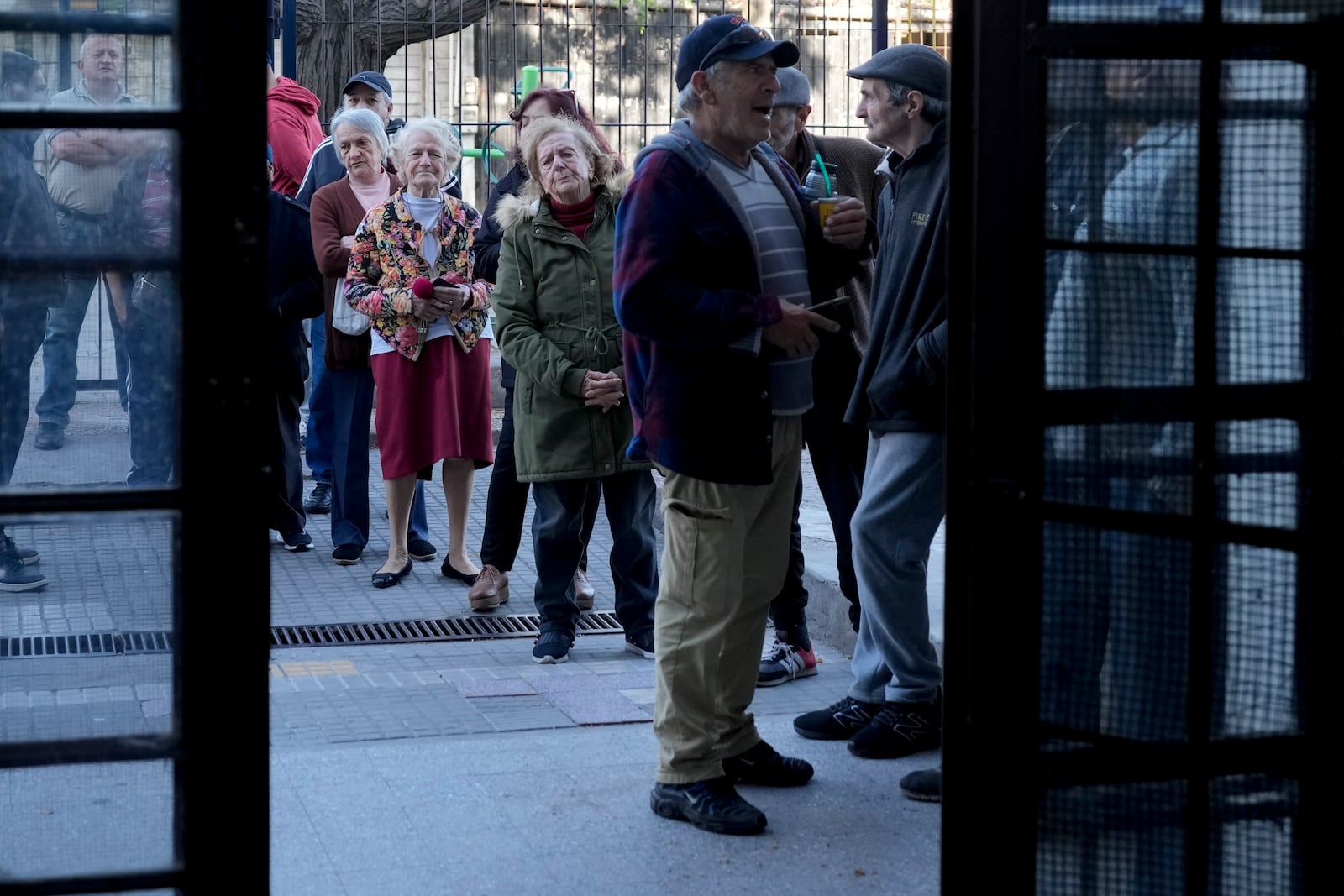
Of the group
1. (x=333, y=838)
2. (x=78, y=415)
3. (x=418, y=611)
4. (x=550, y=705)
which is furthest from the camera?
(x=418, y=611)

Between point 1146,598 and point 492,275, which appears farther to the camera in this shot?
point 492,275

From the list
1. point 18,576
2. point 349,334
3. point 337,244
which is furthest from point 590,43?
point 18,576

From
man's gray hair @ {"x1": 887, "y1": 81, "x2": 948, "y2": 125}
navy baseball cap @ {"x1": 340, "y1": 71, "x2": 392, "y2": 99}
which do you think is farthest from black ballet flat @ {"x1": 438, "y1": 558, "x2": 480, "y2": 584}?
man's gray hair @ {"x1": 887, "y1": 81, "x2": 948, "y2": 125}

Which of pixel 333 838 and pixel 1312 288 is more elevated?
pixel 1312 288

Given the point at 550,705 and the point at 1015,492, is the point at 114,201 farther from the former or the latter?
the point at 550,705

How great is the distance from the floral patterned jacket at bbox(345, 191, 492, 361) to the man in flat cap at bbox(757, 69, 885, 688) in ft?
5.49

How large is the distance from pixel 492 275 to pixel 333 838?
320 cm

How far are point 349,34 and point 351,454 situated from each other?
16.1 feet

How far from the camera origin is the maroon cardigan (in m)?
7.28

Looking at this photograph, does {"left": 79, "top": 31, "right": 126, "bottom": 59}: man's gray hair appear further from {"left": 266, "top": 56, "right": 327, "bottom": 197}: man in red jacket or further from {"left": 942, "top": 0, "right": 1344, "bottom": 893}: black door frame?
{"left": 266, "top": 56, "right": 327, "bottom": 197}: man in red jacket

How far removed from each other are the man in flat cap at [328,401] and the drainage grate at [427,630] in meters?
1.04

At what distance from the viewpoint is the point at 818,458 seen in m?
5.52

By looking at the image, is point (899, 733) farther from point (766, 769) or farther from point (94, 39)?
point (94, 39)

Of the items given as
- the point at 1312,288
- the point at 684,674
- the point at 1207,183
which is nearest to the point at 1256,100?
the point at 1207,183
